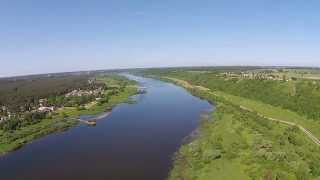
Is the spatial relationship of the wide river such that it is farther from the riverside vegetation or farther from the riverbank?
the riverside vegetation

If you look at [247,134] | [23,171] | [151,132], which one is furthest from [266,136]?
[23,171]

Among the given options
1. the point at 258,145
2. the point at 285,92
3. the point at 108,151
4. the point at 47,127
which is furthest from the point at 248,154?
the point at 285,92

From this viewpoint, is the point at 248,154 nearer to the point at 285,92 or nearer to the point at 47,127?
the point at 47,127

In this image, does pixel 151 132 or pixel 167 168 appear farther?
pixel 151 132

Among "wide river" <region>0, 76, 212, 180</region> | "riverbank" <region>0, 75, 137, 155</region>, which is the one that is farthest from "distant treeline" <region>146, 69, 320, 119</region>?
"riverbank" <region>0, 75, 137, 155</region>

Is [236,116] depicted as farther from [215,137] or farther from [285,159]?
[285,159]
